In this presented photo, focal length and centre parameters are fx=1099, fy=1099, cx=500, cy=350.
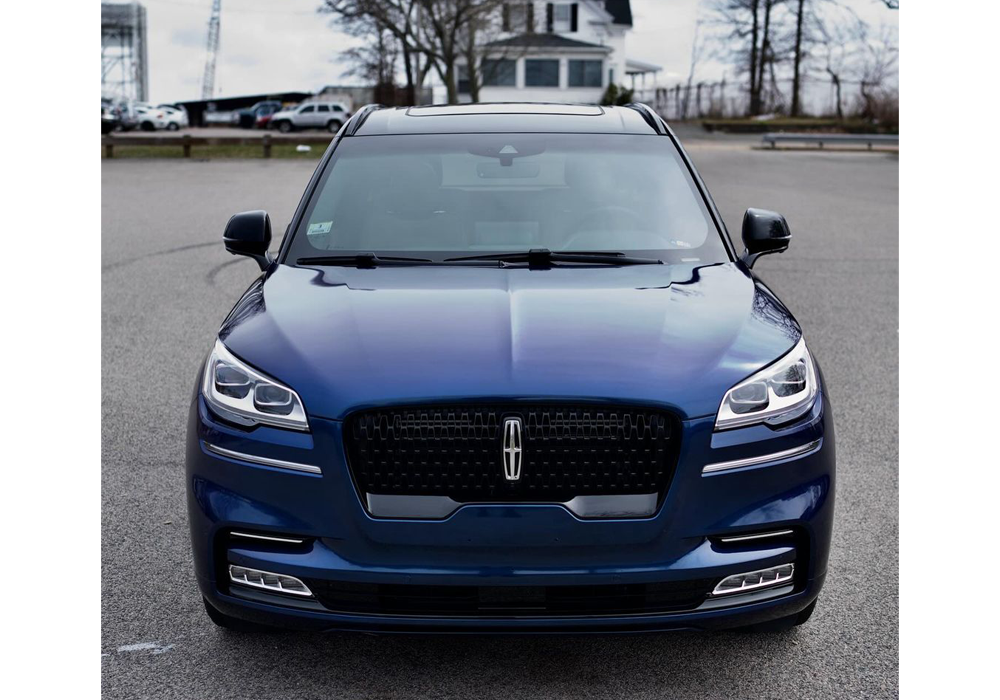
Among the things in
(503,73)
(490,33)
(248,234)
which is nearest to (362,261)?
(248,234)

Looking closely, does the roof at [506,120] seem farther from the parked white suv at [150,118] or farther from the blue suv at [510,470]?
the parked white suv at [150,118]

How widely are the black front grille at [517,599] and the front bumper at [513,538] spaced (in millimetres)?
18

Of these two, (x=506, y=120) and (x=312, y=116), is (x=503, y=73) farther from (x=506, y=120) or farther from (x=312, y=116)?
(x=506, y=120)

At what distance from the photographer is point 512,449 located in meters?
2.93

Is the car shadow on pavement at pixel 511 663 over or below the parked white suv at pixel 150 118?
below

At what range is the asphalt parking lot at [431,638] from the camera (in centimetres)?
328

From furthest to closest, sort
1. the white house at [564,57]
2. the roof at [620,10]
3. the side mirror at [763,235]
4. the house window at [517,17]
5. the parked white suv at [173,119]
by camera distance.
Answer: the roof at [620,10] → the white house at [564,57] → the parked white suv at [173,119] → the house window at [517,17] → the side mirror at [763,235]

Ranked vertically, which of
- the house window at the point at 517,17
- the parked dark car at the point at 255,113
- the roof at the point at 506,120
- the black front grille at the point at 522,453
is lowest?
the black front grille at the point at 522,453

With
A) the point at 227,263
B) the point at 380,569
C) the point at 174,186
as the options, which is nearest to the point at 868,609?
the point at 380,569

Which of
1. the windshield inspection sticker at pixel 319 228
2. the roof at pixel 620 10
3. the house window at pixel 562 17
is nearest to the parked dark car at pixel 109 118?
the house window at pixel 562 17

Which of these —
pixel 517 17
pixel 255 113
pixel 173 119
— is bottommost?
pixel 173 119

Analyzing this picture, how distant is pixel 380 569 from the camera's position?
2.90m

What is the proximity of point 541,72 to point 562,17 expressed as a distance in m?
6.32
